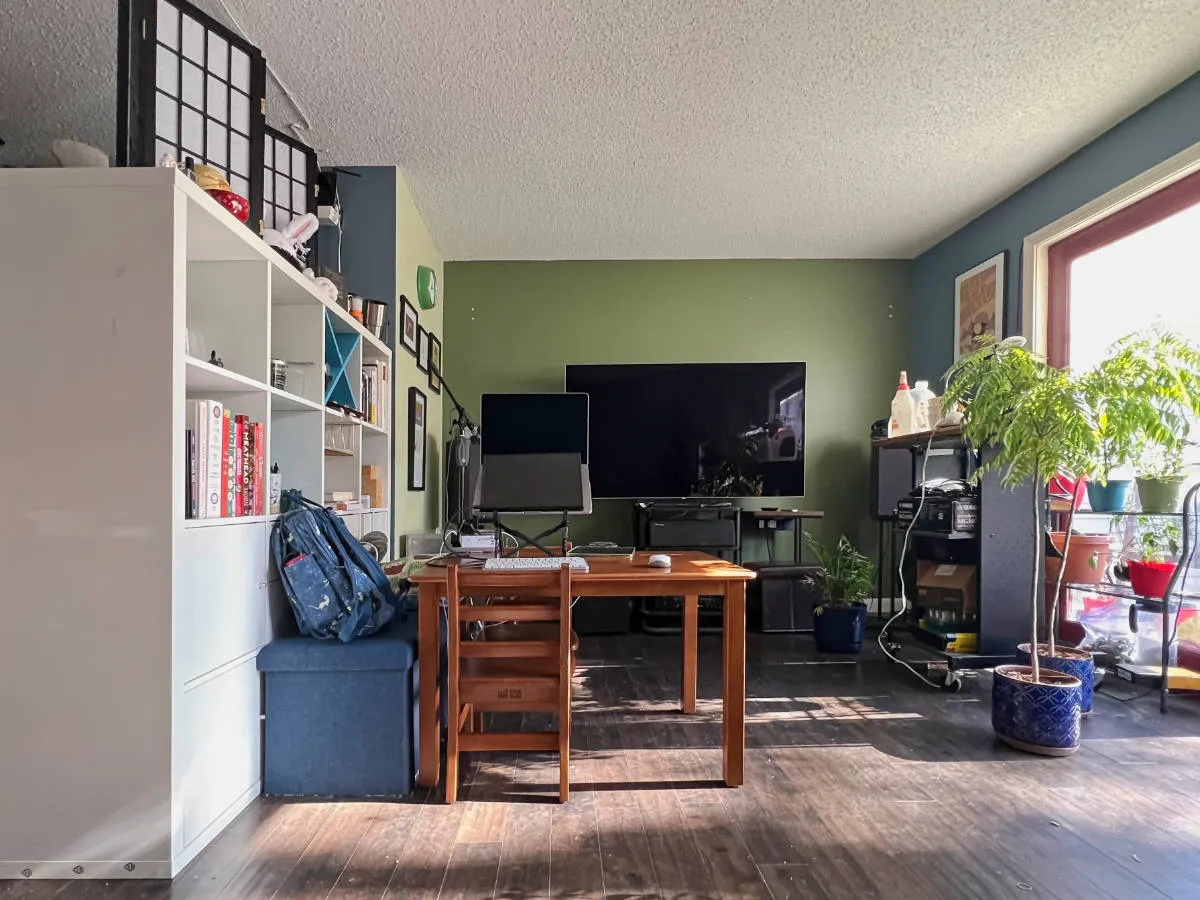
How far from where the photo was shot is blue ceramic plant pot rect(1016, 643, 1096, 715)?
2.47 m

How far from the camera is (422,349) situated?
13.3ft

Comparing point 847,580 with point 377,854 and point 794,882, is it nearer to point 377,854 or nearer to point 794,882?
point 794,882

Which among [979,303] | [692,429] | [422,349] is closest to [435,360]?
[422,349]

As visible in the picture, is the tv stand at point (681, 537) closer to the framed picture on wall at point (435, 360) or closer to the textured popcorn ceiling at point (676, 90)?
the framed picture on wall at point (435, 360)

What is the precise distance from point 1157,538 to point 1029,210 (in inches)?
73.4

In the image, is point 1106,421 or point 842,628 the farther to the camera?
point 842,628

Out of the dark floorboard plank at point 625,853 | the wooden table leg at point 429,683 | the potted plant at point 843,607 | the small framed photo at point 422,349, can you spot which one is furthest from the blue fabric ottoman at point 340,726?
the potted plant at point 843,607

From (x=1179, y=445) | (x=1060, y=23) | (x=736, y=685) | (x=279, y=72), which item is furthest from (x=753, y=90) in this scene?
(x=736, y=685)

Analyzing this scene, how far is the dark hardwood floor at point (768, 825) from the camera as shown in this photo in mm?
1521

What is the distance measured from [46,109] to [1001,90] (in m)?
4.01

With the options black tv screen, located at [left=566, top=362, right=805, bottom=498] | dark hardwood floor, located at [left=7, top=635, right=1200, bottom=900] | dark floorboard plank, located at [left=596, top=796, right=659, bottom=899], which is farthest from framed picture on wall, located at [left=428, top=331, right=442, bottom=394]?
dark floorboard plank, located at [left=596, top=796, right=659, bottom=899]

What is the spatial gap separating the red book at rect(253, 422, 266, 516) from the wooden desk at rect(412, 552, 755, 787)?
1.70 feet

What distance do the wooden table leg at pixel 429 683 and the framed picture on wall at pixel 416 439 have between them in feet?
6.06

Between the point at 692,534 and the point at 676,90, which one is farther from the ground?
the point at 676,90
